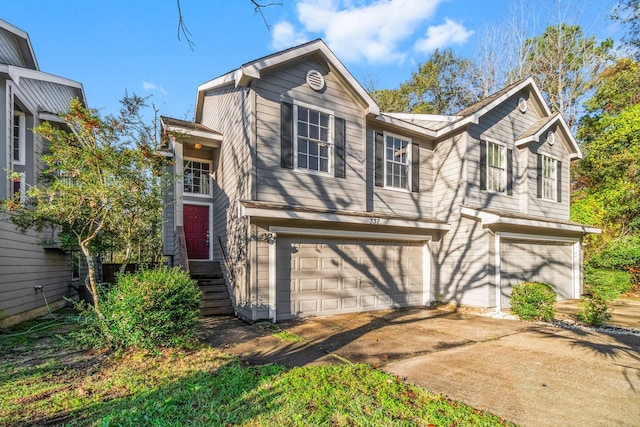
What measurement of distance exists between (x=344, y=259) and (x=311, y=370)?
14.3 feet

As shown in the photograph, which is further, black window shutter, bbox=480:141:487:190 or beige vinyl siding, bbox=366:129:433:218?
black window shutter, bbox=480:141:487:190

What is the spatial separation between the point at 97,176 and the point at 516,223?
9959 millimetres

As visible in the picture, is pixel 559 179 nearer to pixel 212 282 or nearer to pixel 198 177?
pixel 212 282

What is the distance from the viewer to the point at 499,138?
10516 mm

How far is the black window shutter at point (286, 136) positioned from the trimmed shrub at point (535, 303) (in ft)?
22.2

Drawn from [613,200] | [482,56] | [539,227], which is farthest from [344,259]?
[482,56]

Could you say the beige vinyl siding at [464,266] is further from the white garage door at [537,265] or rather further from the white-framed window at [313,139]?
the white-framed window at [313,139]

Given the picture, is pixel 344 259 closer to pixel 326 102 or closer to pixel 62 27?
pixel 326 102

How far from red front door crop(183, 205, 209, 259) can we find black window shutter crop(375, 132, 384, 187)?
5607 millimetres

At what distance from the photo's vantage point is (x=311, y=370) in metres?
4.27

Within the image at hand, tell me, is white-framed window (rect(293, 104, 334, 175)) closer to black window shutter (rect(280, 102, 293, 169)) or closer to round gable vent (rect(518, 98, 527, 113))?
black window shutter (rect(280, 102, 293, 169))

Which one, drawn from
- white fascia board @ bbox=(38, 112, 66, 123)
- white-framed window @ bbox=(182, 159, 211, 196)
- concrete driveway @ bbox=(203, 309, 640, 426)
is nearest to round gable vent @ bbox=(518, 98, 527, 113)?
concrete driveway @ bbox=(203, 309, 640, 426)

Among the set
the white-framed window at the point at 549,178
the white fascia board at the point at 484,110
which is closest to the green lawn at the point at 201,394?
the white fascia board at the point at 484,110

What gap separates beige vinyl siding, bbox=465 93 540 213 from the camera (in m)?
9.72
